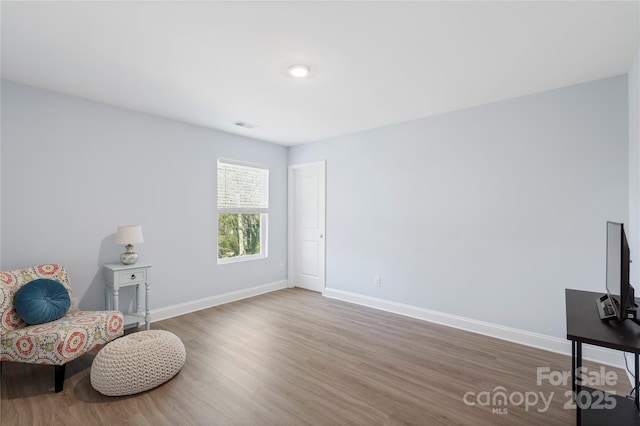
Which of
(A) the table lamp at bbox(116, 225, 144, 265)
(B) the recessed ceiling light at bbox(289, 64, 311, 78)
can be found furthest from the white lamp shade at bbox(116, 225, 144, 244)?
(B) the recessed ceiling light at bbox(289, 64, 311, 78)

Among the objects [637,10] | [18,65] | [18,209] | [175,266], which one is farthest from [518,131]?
[18,209]

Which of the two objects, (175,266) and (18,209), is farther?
(175,266)

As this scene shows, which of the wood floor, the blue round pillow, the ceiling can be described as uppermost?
the ceiling

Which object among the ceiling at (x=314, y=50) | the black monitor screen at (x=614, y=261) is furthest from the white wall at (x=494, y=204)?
the black monitor screen at (x=614, y=261)

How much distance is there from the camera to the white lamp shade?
3137 mm

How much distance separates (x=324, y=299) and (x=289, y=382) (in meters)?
2.29

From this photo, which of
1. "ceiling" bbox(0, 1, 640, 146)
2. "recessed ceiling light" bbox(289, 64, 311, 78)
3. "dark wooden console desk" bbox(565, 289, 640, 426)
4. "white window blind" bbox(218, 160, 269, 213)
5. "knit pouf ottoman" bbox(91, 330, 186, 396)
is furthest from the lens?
"white window blind" bbox(218, 160, 269, 213)

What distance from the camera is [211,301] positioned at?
4.19 meters

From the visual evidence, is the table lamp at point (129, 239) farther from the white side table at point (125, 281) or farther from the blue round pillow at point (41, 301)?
the blue round pillow at point (41, 301)

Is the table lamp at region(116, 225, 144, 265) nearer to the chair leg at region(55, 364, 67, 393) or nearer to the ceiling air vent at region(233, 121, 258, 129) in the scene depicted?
the chair leg at region(55, 364, 67, 393)

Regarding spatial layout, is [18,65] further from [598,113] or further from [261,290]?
[598,113]

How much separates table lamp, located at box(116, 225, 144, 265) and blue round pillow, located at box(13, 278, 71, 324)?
Result: 656 mm

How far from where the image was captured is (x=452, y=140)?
11.5 feet

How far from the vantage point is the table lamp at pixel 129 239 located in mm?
3141
